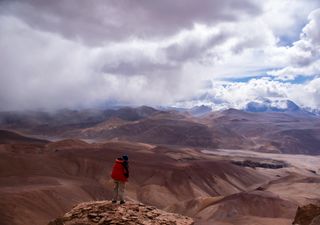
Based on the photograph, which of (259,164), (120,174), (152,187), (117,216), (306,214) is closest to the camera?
(117,216)

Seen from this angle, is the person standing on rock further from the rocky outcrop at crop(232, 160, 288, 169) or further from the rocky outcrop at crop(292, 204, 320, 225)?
the rocky outcrop at crop(232, 160, 288, 169)

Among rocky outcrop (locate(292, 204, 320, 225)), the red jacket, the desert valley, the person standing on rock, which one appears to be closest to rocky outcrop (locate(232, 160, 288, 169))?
the desert valley

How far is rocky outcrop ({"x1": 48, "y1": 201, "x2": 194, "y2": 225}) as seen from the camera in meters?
18.2

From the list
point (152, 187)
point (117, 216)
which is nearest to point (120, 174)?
point (117, 216)

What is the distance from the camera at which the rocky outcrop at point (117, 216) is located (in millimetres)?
18219

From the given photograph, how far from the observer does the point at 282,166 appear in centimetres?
13988

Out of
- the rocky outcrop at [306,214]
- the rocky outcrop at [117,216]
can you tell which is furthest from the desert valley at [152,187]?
the rocky outcrop at [117,216]

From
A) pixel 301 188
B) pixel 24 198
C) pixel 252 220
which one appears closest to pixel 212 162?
pixel 301 188

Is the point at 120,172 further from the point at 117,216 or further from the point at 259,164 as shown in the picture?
the point at 259,164

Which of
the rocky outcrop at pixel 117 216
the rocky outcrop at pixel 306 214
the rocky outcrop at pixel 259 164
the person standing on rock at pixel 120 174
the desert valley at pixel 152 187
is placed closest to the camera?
the rocky outcrop at pixel 117 216

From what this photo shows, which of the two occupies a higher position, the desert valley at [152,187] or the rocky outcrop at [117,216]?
the rocky outcrop at [117,216]

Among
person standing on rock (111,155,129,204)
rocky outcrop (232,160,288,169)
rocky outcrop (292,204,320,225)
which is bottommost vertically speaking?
rocky outcrop (232,160,288,169)

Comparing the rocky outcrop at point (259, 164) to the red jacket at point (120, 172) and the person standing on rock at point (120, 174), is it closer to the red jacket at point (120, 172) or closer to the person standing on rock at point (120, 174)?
the person standing on rock at point (120, 174)

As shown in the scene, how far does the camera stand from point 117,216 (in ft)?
60.1
